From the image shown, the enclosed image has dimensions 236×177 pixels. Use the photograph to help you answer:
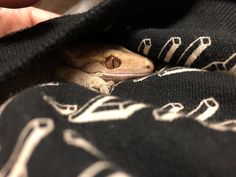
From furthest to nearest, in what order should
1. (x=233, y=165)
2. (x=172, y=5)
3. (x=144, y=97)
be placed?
(x=172, y=5), (x=144, y=97), (x=233, y=165)

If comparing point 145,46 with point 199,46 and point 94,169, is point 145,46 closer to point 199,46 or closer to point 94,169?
point 199,46

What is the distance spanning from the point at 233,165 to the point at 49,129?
4.8 inches

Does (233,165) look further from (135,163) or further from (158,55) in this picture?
(158,55)

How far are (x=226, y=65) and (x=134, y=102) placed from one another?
16 cm

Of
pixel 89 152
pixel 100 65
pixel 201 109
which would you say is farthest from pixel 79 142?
pixel 100 65

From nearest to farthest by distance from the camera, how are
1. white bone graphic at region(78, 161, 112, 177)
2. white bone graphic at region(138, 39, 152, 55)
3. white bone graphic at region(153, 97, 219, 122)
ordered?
white bone graphic at region(78, 161, 112, 177), white bone graphic at region(153, 97, 219, 122), white bone graphic at region(138, 39, 152, 55)

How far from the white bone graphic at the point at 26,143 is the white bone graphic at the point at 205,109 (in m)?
0.13

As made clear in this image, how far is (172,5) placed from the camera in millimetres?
545

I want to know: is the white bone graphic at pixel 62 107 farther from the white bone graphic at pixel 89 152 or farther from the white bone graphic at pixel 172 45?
the white bone graphic at pixel 172 45

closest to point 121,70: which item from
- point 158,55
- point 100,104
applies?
point 158,55

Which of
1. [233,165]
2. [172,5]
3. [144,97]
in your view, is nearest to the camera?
[233,165]

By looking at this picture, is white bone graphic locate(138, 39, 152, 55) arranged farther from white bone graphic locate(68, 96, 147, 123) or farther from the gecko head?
white bone graphic locate(68, 96, 147, 123)

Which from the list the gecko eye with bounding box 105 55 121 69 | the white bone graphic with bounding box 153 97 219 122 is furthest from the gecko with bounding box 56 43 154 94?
the white bone graphic with bounding box 153 97 219 122

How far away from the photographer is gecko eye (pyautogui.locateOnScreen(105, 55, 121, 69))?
52cm
